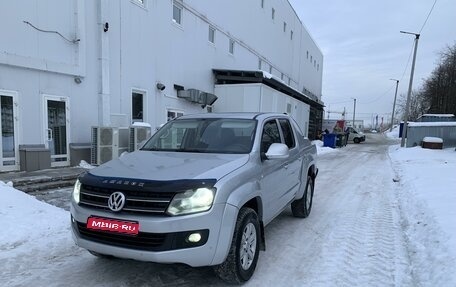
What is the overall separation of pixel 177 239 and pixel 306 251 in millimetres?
2286

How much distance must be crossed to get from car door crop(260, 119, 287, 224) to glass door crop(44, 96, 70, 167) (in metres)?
7.56

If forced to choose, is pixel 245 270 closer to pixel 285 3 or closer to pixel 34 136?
pixel 34 136

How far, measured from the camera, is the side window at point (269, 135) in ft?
15.6

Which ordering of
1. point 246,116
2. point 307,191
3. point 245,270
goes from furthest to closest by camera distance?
point 307,191, point 246,116, point 245,270

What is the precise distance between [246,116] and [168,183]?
6.86ft

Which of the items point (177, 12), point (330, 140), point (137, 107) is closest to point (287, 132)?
point (137, 107)

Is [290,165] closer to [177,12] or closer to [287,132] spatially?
[287,132]

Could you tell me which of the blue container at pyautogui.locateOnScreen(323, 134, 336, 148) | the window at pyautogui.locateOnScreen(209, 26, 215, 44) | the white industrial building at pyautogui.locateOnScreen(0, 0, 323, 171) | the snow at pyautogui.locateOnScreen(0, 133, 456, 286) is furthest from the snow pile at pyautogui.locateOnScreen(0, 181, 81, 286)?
the blue container at pyautogui.locateOnScreen(323, 134, 336, 148)

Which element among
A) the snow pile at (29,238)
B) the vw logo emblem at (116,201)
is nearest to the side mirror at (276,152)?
the vw logo emblem at (116,201)

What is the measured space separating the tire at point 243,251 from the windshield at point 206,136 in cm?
88

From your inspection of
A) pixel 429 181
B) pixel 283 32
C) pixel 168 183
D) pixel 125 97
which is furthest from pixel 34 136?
pixel 283 32

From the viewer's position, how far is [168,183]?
338 cm

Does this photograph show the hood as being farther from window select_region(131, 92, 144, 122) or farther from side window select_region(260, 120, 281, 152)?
window select_region(131, 92, 144, 122)

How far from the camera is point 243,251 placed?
389cm
